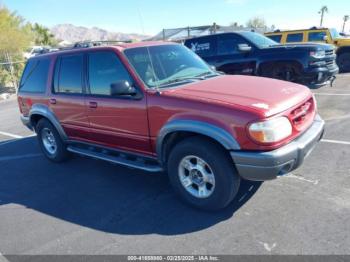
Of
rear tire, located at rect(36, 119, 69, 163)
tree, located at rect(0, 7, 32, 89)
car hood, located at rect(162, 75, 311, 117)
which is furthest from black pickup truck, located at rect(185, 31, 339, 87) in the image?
tree, located at rect(0, 7, 32, 89)

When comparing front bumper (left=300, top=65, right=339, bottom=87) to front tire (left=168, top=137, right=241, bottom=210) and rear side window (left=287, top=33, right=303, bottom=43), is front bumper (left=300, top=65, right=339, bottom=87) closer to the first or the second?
front tire (left=168, top=137, right=241, bottom=210)

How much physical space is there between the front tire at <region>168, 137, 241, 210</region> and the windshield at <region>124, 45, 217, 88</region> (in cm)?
94

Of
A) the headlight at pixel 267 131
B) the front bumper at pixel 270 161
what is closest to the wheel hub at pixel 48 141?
the front bumper at pixel 270 161

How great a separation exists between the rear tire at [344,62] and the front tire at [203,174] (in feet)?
41.9

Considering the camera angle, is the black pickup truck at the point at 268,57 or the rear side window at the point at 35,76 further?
the black pickup truck at the point at 268,57

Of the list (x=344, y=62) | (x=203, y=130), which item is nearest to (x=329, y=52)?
(x=344, y=62)

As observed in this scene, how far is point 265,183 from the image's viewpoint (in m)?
3.98

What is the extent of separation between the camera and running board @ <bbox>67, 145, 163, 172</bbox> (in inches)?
151

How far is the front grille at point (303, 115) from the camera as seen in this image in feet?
10.6

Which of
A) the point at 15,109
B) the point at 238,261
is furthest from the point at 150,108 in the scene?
the point at 15,109

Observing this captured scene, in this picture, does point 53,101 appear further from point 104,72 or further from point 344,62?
point 344,62

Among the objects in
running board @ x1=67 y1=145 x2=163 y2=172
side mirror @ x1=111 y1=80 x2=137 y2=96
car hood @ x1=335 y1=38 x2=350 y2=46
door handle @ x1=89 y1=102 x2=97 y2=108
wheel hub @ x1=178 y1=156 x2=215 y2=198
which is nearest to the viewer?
wheel hub @ x1=178 y1=156 x2=215 y2=198

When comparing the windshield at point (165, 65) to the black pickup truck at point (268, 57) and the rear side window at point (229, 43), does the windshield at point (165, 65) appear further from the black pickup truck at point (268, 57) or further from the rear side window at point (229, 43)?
the rear side window at point (229, 43)

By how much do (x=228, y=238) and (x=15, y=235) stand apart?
7.77 ft
